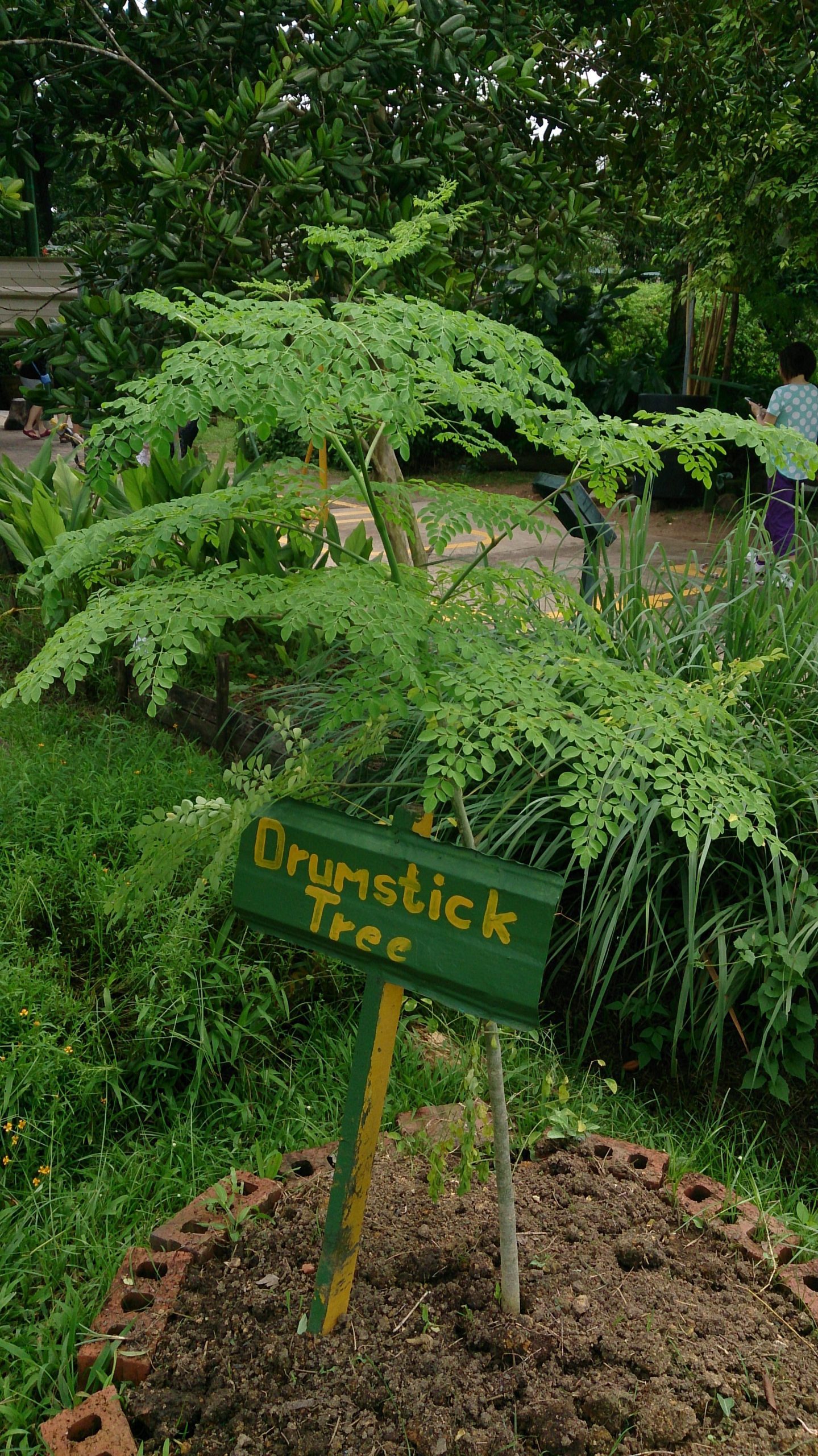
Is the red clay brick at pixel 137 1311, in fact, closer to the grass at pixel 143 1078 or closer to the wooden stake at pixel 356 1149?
the grass at pixel 143 1078

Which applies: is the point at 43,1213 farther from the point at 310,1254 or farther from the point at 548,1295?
the point at 548,1295

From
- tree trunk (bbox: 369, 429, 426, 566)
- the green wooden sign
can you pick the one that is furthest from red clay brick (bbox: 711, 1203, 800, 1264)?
tree trunk (bbox: 369, 429, 426, 566)

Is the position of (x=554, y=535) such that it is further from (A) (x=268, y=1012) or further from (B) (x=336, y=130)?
(A) (x=268, y=1012)

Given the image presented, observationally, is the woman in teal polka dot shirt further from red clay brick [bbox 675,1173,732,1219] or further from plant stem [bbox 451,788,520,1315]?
plant stem [bbox 451,788,520,1315]

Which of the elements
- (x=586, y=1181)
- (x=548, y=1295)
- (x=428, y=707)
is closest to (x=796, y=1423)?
(x=548, y=1295)

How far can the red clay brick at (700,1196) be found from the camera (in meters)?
2.30

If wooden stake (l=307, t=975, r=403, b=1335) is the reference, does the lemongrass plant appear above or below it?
above

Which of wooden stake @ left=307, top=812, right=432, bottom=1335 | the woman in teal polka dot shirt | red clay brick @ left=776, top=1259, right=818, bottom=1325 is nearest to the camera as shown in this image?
wooden stake @ left=307, top=812, right=432, bottom=1335

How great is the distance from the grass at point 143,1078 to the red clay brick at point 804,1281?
0.18 m

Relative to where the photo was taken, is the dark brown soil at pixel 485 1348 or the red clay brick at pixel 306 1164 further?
the red clay brick at pixel 306 1164

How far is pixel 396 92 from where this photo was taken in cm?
381

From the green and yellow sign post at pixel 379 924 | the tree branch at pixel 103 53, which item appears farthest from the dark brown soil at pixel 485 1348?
the tree branch at pixel 103 53

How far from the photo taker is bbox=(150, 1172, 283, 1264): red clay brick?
2.13 metres

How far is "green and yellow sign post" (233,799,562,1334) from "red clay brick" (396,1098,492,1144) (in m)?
0.52
